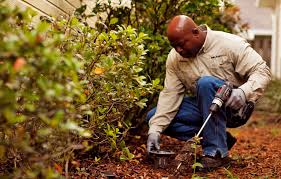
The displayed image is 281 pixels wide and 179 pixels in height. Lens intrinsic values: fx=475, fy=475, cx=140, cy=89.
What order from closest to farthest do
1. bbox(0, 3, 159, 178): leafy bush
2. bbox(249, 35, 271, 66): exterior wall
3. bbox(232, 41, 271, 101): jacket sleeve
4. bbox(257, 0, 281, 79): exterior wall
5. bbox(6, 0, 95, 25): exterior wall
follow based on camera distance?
bbox(0, 3, 159, 178): leafy bush
bbox(6, 0, 95, 25): exterior wall
bbox(232, 41, 271, 101): jacket sleeve
bbox(257, 0, 281, 79): exterior wall
bbox(249, 35, 271, 66): exterior wall

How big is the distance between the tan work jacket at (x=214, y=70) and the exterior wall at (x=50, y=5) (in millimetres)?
1116

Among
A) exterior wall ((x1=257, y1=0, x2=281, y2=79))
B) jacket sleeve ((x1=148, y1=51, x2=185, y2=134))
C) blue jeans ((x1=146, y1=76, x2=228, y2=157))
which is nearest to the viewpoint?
blue jeans ((x1=146, y1=76, x2=228, y2=157))

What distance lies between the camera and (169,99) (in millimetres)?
4293

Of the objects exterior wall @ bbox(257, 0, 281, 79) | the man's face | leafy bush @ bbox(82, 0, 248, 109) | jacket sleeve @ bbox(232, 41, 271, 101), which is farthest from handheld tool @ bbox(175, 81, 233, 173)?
exterior wall @ bbox(257, 0, 281, 79)

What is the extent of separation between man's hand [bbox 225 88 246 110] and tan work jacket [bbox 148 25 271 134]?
0.11m

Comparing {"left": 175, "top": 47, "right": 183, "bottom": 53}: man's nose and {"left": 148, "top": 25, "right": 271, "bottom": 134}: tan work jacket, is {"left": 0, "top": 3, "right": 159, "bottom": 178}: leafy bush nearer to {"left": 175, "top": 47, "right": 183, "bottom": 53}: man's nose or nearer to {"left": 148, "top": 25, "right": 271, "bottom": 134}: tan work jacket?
{"left": 175, "top": 47, "right": 183, "bottom": 53}: man's nose

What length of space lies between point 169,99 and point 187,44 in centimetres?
60

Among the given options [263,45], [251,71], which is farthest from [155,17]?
[263,45]

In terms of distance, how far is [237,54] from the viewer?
13.2ft

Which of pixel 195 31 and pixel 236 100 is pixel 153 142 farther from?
pixel 195 31

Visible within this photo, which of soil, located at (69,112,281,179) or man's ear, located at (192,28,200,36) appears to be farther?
man's ear, located at (192,28,200,36)

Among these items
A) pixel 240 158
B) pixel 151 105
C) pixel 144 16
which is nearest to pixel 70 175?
pixel 240 158

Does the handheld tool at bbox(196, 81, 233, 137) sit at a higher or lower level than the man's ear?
lower

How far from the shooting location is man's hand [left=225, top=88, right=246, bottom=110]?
12.0ft
